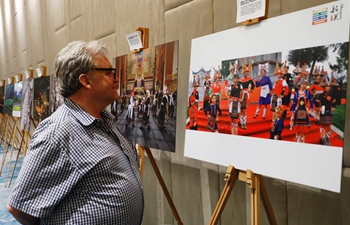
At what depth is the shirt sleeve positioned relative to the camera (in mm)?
1137

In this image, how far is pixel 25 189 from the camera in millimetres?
1138

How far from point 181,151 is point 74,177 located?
1212 millimetres

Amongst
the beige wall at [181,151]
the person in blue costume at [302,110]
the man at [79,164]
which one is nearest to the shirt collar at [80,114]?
the man at [79,164]

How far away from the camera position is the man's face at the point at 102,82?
1367mm

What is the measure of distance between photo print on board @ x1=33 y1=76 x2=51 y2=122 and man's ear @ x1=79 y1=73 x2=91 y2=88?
263cm

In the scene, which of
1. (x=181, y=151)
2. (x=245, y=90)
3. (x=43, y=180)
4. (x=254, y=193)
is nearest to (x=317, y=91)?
(x=245, y=90)

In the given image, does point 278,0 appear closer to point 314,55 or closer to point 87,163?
point 314,55

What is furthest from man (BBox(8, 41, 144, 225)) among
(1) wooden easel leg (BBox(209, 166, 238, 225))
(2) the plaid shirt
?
(1) wooden easel leg (BBox(209, 166, 238, 225))

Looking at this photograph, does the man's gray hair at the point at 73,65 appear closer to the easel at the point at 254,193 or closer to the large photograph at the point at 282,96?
the large photograph at the point at 282,96

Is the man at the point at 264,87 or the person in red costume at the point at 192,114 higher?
the man at the point at 264,87

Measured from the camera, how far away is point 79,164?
46.0 inches

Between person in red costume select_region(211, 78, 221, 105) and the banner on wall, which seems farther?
person in red costume select_region(211, 78, 221, 105)

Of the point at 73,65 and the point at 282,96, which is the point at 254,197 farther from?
the point at 73,65

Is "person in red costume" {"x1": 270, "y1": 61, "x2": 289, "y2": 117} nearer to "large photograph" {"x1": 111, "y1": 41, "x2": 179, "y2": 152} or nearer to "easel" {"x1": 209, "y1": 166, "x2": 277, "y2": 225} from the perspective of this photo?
"easel" {"x1": 209, "y1": 166, "x2": 277, "y2": 225}
